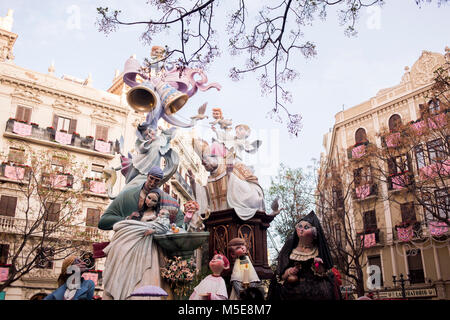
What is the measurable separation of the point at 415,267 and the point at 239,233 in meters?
21.1

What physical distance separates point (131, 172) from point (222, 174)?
2.24 m

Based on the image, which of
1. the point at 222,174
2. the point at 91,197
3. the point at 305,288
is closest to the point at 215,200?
the point at 222,174

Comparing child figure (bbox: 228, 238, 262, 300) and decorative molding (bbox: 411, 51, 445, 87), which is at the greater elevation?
decorative molding (bbox: 411, 51, 445, 87)

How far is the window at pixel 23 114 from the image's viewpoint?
89.9ft

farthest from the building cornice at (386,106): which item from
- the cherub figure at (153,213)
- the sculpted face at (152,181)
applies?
the cherub figure at (153,213)

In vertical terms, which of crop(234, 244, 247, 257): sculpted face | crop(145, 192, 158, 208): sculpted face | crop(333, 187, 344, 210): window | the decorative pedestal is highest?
crop(333, 187, 344, 210): window

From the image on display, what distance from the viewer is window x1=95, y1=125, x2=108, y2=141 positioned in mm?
30297

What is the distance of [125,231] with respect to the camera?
7500 mm

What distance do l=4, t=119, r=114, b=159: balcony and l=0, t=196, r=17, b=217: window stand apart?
4.05m

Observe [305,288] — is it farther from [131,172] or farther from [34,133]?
[34,133]

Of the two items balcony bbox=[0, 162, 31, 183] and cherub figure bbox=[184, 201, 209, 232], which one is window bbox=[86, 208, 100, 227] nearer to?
balcony bbox=[0, 162, 31, 183]

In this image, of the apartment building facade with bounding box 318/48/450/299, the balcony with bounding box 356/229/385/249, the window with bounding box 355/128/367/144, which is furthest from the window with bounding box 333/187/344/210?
the window with bounding box 355/128/367/144

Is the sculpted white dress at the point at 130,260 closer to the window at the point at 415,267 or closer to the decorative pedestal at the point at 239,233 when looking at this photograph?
the decorative pedestal at the point at 239,233

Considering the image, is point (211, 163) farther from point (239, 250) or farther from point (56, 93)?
point (56, 93)
